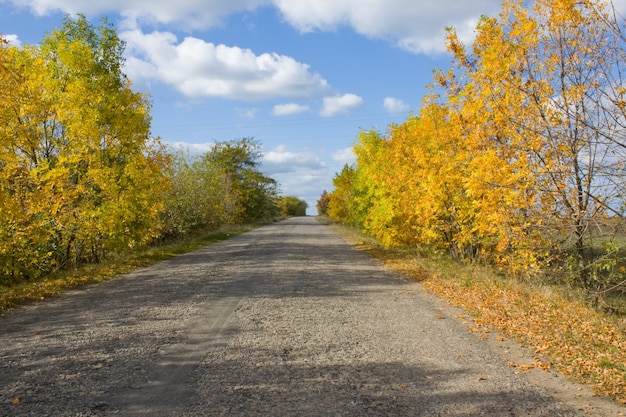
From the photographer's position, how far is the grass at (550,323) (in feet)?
18.7

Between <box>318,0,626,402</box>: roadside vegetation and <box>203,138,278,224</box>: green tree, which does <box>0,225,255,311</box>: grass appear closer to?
<box>318,0,626,402</box>: roadside vegetation

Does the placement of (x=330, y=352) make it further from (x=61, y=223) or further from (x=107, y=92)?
→ (x=107, y=92)

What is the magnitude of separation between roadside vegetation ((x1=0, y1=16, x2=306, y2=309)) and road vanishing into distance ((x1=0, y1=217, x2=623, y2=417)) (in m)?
3.04

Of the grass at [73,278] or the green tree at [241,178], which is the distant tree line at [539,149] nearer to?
the grass at [73,278]

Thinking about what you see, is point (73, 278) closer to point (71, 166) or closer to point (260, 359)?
point (71, 166)

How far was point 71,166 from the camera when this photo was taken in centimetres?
1478

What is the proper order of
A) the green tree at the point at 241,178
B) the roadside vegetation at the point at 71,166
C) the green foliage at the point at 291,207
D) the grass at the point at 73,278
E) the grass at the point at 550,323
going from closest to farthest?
1. the grass at the point at 550,323
2. the grass at the point at 73,278
3. the roadside vegetation at the point at 71,166
4. the green tree at the point at 241,178
5. the green foliage at the point at 291,207

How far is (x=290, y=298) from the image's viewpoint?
10.2 meters

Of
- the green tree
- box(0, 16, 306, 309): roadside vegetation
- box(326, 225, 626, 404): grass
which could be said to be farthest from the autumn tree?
the green tree

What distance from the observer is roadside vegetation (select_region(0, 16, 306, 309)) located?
12.2 metres

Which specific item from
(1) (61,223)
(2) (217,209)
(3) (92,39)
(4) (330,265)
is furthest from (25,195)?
(2) (217,209)

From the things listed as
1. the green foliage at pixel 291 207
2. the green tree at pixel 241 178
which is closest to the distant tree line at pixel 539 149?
the green tree at pixel 241 178

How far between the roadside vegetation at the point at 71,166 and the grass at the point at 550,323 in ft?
28.9

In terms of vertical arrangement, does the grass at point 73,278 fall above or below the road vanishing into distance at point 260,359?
above
